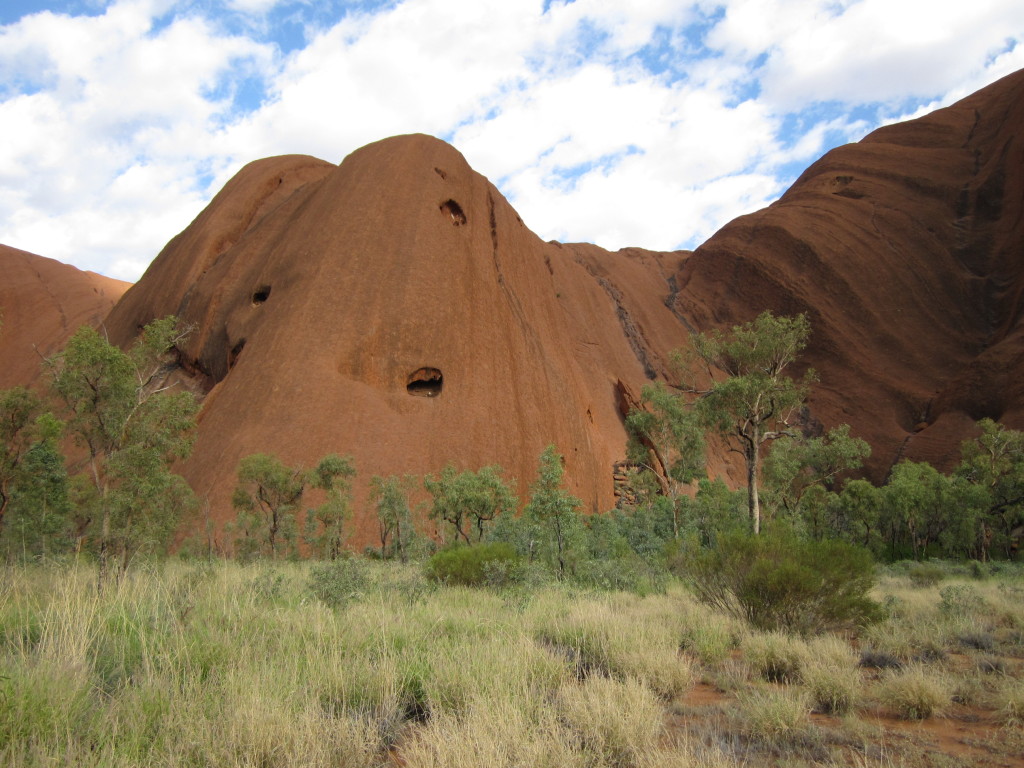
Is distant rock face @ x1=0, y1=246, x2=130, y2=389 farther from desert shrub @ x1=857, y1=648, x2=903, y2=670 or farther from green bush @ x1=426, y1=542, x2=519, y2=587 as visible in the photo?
desert shrub @ x1=857, y1=648, x2=903, y2=670

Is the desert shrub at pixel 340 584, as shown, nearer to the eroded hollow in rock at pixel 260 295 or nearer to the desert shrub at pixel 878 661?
the desert shrub at pixel 878 661

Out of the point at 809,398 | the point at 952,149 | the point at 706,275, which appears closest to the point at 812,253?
the point at 706,275

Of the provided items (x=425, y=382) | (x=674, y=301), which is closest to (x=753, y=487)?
(x=425, y=382)

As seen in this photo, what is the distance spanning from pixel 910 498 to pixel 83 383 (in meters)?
31.3

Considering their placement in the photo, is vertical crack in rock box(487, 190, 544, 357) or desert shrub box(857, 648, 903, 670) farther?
vertical crack in rock box(487, 190, 544, 357)

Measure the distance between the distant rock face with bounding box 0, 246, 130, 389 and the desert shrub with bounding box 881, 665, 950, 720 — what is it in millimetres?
55456

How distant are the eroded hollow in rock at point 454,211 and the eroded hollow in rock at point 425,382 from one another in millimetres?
10536

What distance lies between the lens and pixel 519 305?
35500 mm

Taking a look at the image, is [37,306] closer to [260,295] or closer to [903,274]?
[260,295]

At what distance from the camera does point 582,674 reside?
5.21 meters

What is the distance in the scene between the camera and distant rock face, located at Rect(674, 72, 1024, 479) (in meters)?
46.2

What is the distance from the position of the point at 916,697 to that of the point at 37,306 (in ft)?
234

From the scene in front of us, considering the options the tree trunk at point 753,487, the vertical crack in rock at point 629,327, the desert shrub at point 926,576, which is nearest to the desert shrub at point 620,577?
the tree trunk at point 753,487

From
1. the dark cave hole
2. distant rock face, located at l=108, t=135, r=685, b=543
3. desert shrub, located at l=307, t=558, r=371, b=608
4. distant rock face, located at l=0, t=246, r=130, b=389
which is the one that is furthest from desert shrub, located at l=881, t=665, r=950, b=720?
distant rock face, located at l=0, t=246, r=130, b=389
